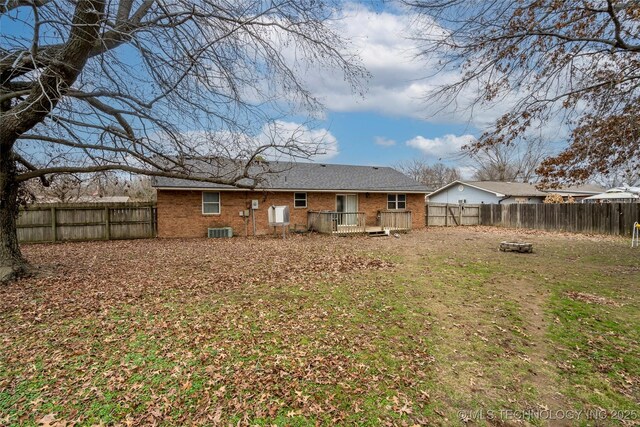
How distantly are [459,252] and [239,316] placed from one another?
8612 mm

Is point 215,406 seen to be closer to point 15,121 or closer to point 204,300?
point 204,300

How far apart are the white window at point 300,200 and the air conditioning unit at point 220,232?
3808 mm

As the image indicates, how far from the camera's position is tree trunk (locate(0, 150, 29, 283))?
6.81 m

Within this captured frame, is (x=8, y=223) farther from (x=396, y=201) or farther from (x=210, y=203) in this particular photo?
(x=396, y=201)

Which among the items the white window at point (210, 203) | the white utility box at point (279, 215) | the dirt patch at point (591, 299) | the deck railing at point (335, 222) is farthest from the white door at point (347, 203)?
the dirt patch at point (591, 299)

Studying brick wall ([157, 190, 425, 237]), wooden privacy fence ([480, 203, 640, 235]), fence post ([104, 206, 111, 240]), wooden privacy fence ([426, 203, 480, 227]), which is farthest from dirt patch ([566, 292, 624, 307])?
fence post ([104, 206, 111, 240])

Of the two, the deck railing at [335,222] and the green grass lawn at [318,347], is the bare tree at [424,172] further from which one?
the green grass lawn at [318,347]

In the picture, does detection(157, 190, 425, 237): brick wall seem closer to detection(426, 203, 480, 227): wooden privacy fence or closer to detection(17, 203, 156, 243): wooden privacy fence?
detection(17, 203, 156, 243): wooden privacy fence

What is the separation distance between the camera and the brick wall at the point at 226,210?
587 inches

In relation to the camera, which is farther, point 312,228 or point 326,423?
point 312,228

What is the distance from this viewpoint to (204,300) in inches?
232

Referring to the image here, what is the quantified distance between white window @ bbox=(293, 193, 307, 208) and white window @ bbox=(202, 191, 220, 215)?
161 inches

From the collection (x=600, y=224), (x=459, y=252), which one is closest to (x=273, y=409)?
(x=459, y=252)

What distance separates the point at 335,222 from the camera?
1583cm
